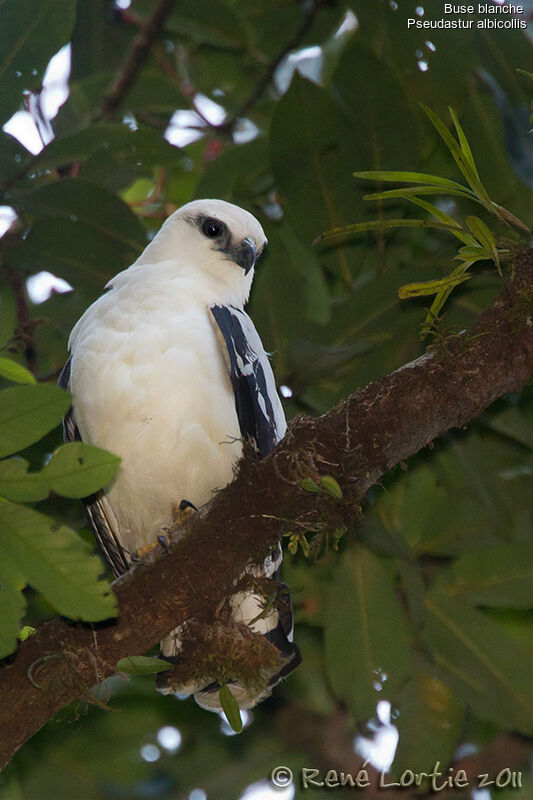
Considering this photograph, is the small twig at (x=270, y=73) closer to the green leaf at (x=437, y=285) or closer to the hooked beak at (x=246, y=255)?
the hooked beak at (x=246, y=255)

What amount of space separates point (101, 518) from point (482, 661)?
5.90ft

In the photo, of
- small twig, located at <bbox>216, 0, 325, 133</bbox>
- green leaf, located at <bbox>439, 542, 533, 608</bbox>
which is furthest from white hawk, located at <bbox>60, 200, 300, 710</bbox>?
small twig, located at <bbox>216, 0, 325, 133</bbox>

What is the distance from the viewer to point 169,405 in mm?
3564

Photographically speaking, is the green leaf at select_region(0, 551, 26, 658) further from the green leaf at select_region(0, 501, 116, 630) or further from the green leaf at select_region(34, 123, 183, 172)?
the green leaf at select_region(34, 123, 183, 172)

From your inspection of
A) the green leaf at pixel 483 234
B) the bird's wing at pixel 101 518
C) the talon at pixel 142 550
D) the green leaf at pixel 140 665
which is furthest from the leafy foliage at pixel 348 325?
the green leaf at pixel 140 665

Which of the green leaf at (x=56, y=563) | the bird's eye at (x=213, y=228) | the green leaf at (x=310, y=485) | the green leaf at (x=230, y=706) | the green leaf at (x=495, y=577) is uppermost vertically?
the green leaf at (x=56, y=563)

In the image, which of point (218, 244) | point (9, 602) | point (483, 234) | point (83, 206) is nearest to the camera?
point (9, 602)

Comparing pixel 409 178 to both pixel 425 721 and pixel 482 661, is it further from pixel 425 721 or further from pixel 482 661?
pixel 425 721

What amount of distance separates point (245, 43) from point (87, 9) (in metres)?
1.04

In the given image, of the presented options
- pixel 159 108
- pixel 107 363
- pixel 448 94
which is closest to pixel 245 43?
pixel 159 108

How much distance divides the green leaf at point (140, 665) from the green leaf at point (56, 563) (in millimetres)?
623

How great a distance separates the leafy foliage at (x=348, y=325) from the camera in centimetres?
394

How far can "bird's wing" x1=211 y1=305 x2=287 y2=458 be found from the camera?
3.71 m

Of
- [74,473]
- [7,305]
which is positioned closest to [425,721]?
[74,473]
